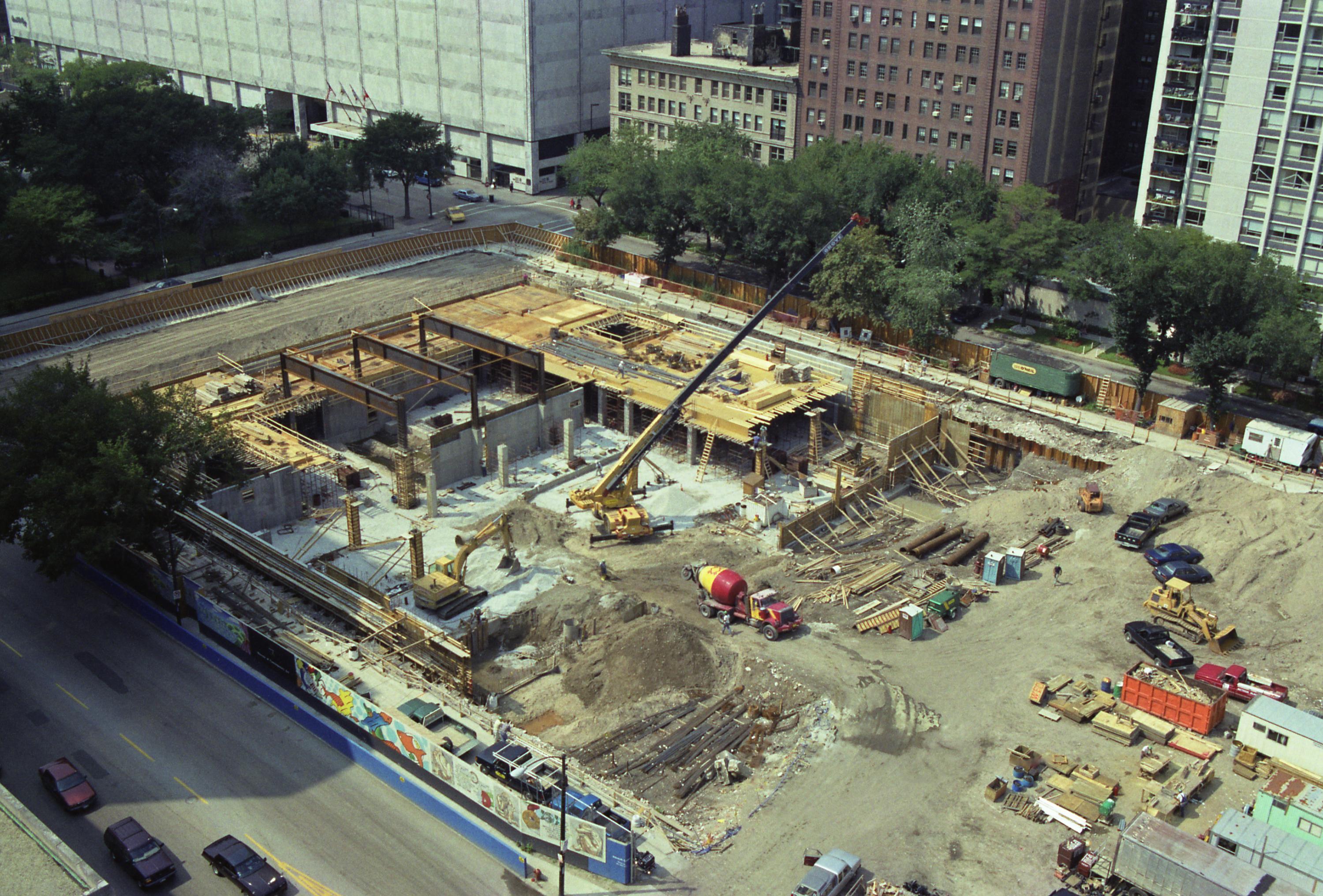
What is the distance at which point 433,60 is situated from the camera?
145250mm

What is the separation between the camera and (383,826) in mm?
49188

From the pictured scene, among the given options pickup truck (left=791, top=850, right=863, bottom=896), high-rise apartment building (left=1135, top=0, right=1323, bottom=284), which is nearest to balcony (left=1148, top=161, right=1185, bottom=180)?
high-rise apartment building (left=1135, top=0, right=1323, bottom=284)

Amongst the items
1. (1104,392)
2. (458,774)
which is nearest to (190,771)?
(458,774)

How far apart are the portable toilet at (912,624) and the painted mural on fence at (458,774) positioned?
21240 millimetres

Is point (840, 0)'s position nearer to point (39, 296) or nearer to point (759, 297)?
point (759, 297)

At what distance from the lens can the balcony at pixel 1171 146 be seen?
10238 cm

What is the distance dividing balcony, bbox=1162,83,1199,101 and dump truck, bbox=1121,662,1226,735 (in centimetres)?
6189

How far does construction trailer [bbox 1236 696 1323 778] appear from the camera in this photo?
50438mm

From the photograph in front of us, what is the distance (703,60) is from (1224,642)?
9201cm

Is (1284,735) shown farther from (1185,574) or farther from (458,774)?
(458,774)

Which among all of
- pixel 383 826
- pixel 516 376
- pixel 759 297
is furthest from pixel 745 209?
pixel 383 826

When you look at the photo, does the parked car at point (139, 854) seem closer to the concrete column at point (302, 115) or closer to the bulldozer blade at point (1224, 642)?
the bulldozer blade at point (1224, 642)

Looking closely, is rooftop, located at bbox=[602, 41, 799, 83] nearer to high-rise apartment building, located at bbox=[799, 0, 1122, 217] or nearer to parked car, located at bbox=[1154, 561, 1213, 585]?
high-rise apartment building, located at bbox=[799, 0, 1122, 217]

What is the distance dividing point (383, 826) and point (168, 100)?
298 ft
